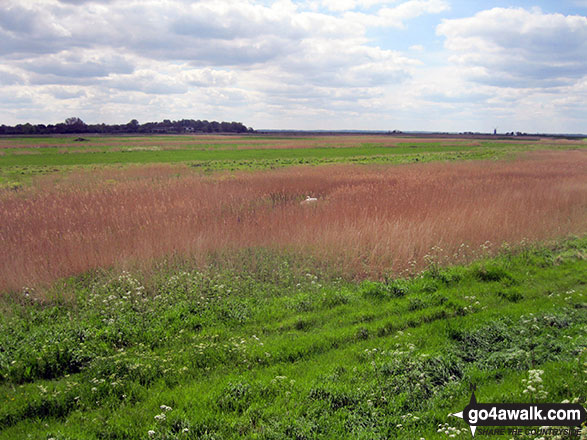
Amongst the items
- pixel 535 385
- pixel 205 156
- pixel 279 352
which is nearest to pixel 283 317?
pixel 279 352

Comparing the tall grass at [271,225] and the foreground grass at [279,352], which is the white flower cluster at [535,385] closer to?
the foreground grass at [279,352]

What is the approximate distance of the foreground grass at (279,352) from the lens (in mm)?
4594

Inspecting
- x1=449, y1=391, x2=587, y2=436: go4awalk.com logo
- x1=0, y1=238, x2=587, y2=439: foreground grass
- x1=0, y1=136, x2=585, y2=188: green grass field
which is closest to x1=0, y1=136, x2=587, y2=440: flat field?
x1=0, y1=238, x2=587, y2=439: foreground grass

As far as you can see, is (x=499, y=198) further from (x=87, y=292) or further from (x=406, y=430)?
(x=87, y=292)

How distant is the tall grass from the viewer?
10.0m

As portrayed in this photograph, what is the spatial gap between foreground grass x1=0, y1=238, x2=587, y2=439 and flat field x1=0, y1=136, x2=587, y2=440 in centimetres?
3

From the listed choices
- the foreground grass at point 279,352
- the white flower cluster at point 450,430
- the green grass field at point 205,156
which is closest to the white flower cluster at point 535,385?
the foreground grass at point 279,352

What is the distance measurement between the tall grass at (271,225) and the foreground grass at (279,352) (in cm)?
116

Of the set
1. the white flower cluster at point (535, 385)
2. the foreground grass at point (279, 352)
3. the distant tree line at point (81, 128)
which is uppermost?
the distant tree line at point (81, 128)

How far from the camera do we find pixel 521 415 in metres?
4.38

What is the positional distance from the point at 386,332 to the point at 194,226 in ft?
24.3

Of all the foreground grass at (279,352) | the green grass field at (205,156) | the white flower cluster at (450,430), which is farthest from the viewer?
the green grass field at (205,156)

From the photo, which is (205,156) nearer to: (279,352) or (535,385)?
(279,352)

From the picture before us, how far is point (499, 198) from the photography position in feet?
55.0
